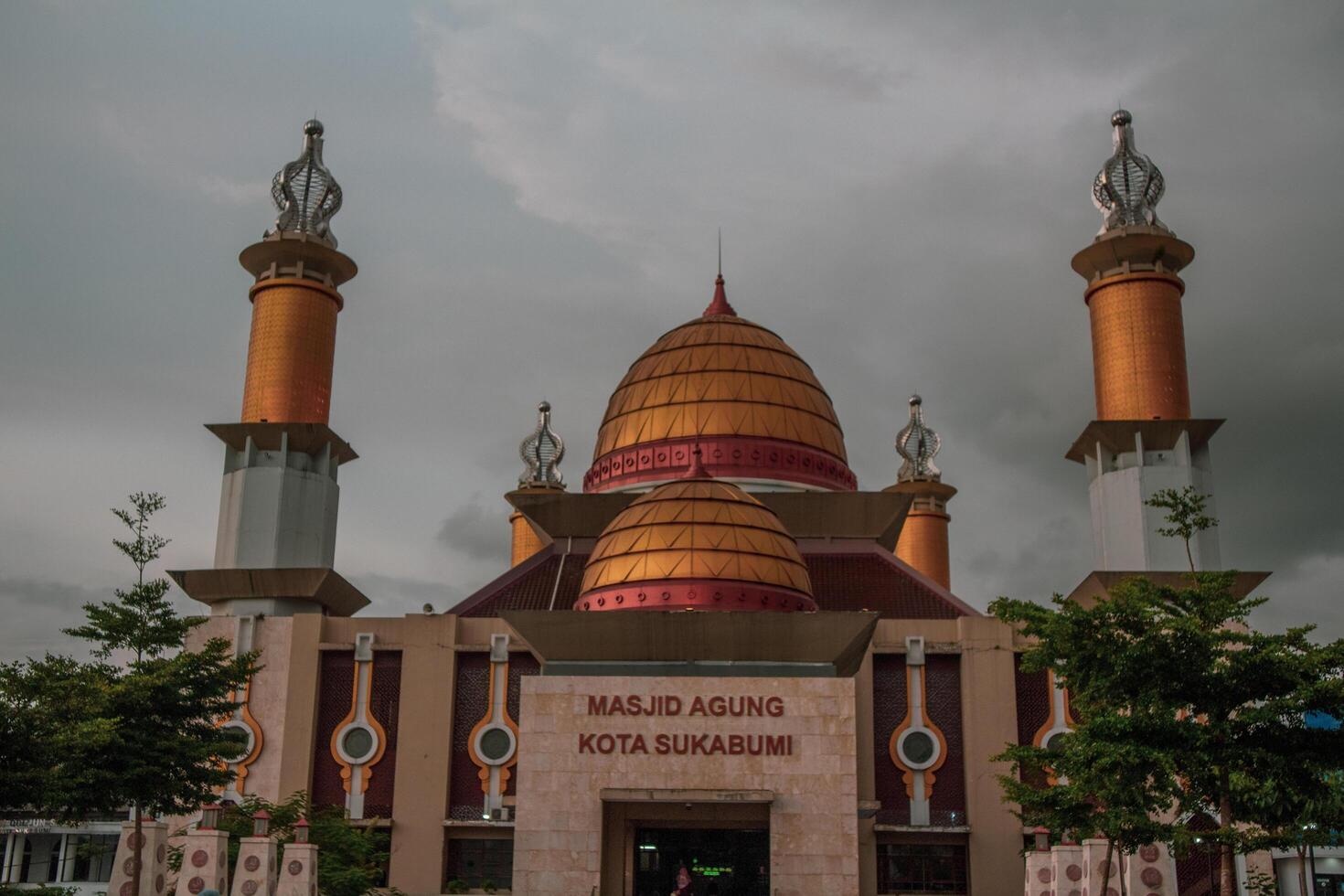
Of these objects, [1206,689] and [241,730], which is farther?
[241,730]

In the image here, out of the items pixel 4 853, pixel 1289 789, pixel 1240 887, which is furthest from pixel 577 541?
pixel 4 853

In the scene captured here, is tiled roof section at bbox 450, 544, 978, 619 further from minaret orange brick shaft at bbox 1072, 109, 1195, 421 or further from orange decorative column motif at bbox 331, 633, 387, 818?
minaret orange brick shaft at bbox 1072, 109, 1195, 421

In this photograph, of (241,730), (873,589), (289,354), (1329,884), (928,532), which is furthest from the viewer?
(928,532)

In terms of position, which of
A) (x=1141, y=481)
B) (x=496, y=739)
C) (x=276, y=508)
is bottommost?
(x=496, y=739)

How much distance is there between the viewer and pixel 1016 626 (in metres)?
33.8

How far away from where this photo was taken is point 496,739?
3406cm

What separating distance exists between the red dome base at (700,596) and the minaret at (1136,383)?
472 inches

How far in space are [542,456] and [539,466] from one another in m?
0.56

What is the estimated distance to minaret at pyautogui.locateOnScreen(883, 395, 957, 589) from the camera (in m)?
60.9

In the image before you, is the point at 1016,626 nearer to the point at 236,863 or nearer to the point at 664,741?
the point at 664,741

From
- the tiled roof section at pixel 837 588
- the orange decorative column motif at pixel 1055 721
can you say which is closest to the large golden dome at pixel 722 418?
the tiled roof section at pixel 837 588

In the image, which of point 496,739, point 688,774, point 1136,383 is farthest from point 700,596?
point 1136,383

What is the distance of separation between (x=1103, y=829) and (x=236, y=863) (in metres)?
14.6

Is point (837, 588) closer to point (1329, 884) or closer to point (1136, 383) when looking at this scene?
point (1136, 383)
